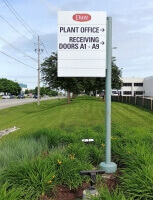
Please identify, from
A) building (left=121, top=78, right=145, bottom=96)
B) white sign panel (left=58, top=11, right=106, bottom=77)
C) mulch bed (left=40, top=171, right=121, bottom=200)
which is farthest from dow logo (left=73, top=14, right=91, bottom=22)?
building (left=121, top=78, right=145, bottom=96)

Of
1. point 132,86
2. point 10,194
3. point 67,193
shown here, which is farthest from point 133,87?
point 10,194

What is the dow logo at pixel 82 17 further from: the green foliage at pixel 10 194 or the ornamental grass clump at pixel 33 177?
the green foliage at pixel 10 194

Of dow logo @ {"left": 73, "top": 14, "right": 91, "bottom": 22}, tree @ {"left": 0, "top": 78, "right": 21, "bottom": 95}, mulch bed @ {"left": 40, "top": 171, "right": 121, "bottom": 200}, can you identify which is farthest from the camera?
tree @ {"left": 0, "top": 78, "right": 21, "bottom": 95}

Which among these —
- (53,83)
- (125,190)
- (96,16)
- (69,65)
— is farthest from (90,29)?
(53,83)

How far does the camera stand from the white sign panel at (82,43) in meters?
5.00

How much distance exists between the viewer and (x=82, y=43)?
5.00 meters

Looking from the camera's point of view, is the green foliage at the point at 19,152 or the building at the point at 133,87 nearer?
the green foliage at the point at 19,152

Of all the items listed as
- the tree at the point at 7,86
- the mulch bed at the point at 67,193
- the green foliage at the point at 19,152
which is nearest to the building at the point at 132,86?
the tree at the point at 7,86

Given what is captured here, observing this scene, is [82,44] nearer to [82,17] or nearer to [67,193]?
[82,17]

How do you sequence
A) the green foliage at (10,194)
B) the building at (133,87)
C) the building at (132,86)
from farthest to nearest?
1. the building at (132,86)
2. the building at (133,87)
3. the green foliage at (10,194)

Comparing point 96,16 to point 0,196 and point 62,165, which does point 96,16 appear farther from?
point 0,196

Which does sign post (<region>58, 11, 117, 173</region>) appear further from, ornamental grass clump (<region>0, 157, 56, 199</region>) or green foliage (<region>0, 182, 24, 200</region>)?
green foliage (<region>0, 182, 24, 200</region>)

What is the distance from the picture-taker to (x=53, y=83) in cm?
3541

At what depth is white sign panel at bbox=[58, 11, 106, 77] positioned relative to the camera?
4996 millimetres
